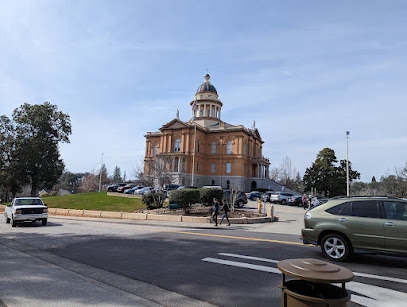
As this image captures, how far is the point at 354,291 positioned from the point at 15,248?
34.2ft

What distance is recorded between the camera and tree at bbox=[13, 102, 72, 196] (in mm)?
45469

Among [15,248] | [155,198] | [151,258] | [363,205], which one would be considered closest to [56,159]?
[155,198]

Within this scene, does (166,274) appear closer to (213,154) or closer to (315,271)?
(315,271)

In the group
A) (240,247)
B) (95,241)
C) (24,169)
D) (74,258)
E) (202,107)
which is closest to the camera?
(74,258)

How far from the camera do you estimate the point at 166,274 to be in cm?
632

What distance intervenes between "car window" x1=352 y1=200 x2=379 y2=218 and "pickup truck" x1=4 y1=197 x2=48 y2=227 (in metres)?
16.9

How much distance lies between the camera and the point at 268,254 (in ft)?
26.9

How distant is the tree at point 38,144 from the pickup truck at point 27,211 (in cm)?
3179

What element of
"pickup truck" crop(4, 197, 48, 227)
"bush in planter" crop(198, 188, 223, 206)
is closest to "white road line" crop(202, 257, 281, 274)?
"pickup truck" crop(4, 197, 48, 227)

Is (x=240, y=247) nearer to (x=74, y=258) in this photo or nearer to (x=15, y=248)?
(x=74, y=258)

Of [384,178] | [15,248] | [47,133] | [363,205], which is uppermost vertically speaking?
[47,133]

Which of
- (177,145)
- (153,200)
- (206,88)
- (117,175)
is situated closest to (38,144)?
(177,145)

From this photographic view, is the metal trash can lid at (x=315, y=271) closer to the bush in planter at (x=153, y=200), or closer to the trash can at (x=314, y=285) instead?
the trash can at (x=314, y=285)

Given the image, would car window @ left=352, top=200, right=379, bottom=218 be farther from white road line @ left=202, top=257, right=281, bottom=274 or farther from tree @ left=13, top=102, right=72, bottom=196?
tree @ left=13, top=102, right=72, bottom=196
